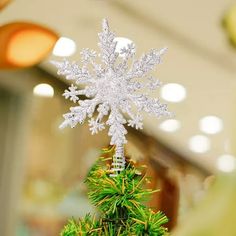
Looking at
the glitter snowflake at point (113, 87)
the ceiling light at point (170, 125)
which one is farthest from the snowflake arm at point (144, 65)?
the ceiling light at point (170, 125)

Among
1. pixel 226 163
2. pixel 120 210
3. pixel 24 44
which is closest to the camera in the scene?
pixel 120 210

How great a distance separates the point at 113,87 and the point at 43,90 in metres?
0.17

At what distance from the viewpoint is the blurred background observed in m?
0.85

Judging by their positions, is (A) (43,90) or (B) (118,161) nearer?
(B) (118,161)

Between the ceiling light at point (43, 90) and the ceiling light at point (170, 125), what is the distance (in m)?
0.20

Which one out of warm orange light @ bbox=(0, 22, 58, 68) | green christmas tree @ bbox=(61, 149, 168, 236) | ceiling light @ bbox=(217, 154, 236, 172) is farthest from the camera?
warm orange light @ bbox=(0, 22, 58, 68)

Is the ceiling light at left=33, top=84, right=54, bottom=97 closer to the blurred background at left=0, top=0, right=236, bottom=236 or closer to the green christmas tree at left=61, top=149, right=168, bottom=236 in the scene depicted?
the blurred background at left=0, top=0, right=236, bottom=236

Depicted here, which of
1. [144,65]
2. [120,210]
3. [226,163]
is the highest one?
[144,65]

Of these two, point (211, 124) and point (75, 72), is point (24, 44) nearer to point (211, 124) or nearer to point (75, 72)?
point (75, 72)

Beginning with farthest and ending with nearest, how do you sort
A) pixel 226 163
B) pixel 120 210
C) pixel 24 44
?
pixel 24 44, pixel 226 163, pixel 120 210

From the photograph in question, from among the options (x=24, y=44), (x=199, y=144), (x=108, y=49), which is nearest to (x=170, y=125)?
(x=199, y=144)

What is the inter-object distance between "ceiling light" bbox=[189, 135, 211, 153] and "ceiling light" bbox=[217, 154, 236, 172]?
29 millimetres

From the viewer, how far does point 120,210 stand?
75 cm

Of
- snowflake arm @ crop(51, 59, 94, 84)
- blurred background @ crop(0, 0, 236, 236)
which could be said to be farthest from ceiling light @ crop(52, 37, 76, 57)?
snowflake arm @ crop(51, 59, 94, 84)
